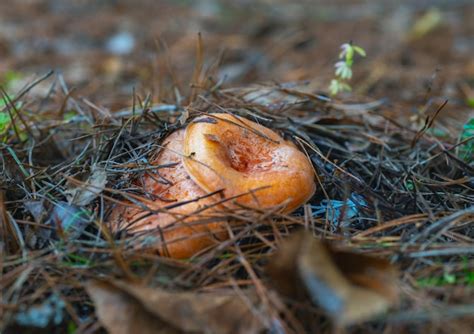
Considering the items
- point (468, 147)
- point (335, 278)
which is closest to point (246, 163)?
point (335, 278)

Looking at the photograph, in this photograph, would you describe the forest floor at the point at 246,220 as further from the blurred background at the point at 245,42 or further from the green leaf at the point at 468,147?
the blurred background at the point at 245,42

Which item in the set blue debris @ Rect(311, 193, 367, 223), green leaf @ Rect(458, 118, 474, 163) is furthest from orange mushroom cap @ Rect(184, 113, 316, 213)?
green leaf @ Rect(458, 118, 474, 163)

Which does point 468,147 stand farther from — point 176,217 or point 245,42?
point 245,42

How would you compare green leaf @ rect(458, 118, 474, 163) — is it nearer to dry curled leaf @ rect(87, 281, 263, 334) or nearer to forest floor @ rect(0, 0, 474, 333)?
forest floor @ rect(0, 0, 474, 333)

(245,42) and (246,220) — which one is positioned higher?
(246,220)

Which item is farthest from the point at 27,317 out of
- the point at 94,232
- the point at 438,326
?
the point at 438,326
